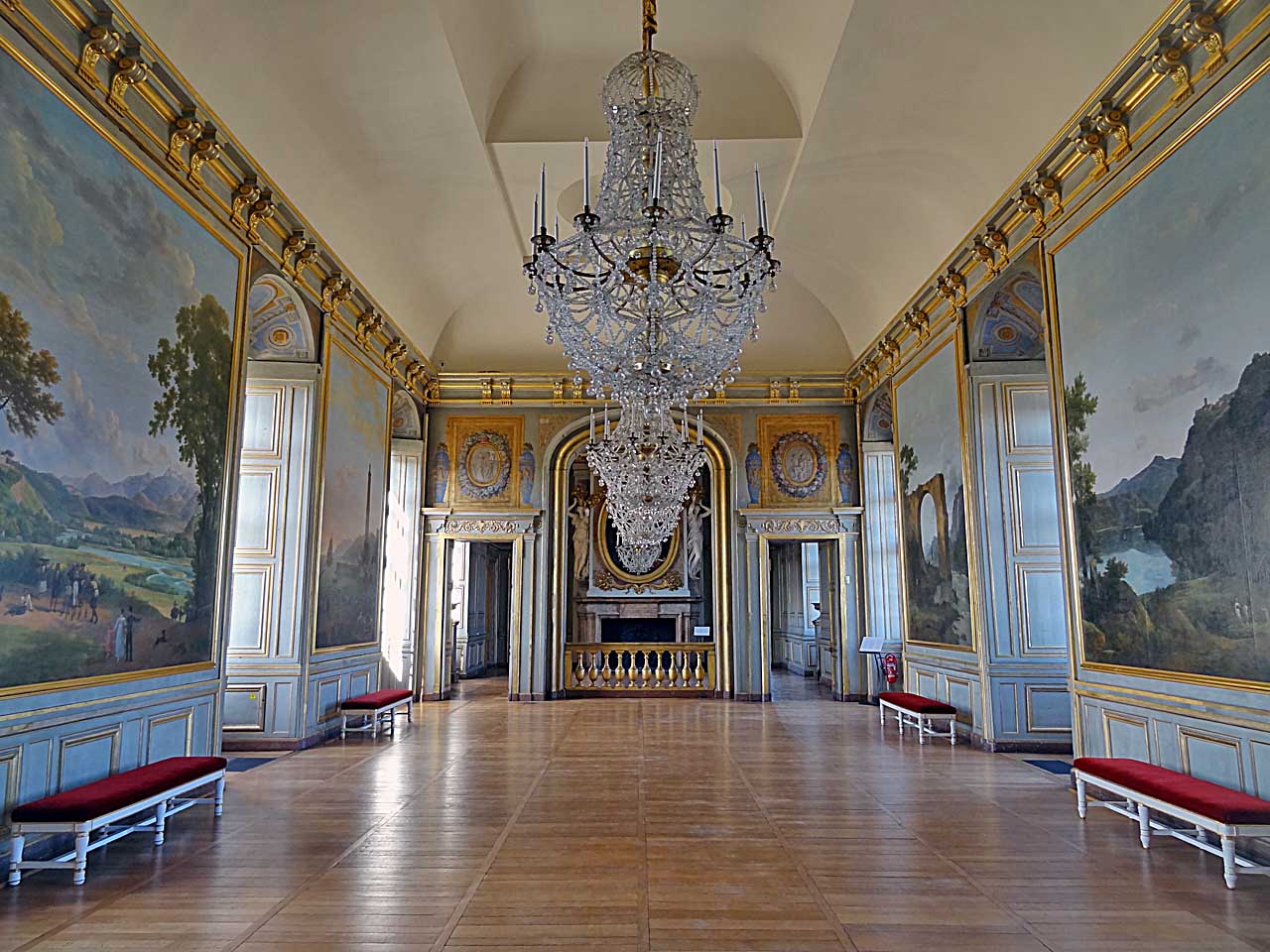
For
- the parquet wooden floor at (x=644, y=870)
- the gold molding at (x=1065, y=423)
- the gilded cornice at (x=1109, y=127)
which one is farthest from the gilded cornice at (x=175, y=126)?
the gold molding at (x=1065, y=423)

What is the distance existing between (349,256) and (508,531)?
5.05 metres

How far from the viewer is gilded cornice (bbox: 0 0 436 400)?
14.9 ft

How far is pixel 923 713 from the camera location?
27.0 ft

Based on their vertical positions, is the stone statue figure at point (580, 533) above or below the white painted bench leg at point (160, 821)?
above

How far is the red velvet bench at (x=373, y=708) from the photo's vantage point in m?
8.57

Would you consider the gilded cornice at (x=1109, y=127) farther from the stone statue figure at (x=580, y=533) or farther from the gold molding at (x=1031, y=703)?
the stone statue figure at (x=580, y=533)

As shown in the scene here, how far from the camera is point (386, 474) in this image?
1032 cm

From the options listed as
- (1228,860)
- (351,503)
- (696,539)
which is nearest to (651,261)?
(1228,860)

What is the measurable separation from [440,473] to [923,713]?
7813mm

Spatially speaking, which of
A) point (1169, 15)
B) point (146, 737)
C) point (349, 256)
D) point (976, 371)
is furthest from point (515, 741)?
point (1169, 15)

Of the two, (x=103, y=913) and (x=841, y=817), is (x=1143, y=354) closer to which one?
(x=841, y=817)

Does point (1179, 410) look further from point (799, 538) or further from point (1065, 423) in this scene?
point (799, 538)

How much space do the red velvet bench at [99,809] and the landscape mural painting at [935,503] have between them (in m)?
6.97

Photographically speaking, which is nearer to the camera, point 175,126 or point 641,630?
point 175,126
